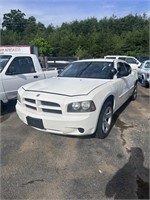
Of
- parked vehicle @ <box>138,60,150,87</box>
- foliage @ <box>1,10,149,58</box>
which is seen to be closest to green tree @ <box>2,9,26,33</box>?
foliage @ <box>1,10,149,58</box>

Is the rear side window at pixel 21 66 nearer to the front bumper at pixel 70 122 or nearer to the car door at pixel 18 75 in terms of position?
the car door at pixel 18 75

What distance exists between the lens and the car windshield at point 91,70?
5164 millimetres

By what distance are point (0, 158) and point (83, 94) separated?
5.72 ft

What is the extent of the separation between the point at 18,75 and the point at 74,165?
3552 millimetres

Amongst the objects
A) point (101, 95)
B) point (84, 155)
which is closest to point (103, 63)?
point (101, 95)

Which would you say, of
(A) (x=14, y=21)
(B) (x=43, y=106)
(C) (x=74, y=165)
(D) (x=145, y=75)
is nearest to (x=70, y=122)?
(B) (x=43, y=106)

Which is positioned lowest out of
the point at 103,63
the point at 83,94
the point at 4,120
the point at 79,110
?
the point at 4,120

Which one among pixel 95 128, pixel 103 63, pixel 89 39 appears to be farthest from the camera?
pixel 89 39

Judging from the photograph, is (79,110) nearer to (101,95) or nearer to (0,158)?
(101,95)

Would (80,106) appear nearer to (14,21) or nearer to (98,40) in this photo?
(98,40)

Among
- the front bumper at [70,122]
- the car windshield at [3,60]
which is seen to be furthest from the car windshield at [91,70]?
the car windshield at [3,60]

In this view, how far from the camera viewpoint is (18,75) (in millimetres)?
6219

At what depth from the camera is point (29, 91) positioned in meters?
4.34

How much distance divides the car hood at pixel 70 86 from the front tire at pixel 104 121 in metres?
0.45
